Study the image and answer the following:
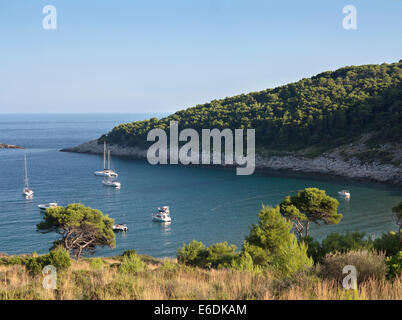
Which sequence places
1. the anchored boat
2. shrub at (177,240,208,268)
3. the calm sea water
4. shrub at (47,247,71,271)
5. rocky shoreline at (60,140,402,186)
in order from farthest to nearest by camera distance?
rocky shoreline at (60,140,402,186) → the anchored boat → the calm sea water → shrub at (177,240,208,268) → shrub at (47,247,71,271)

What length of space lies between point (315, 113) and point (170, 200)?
4979 centimetres

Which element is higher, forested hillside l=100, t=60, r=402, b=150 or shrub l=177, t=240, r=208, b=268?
forested hillside l=100, t=60, r=402, b=150

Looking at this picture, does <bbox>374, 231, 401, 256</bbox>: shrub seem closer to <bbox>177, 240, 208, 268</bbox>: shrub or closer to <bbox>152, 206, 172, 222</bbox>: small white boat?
<bbox>177, 240, 208, 268</bbox>: shrub

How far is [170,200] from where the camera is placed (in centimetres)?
5950

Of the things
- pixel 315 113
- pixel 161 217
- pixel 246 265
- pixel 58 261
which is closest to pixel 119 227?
pixel 161 217

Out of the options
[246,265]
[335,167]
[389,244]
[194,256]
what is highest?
[246,265]

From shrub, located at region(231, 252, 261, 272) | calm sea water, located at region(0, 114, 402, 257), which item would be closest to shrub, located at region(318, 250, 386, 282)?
shrub, located at region(231, 252, 261, 272)

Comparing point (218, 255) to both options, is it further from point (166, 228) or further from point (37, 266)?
point (166, 228)

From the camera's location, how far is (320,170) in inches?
3034

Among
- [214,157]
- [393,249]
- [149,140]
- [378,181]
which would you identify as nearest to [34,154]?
[149,140]

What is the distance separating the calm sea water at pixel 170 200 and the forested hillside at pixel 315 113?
17.8 meters

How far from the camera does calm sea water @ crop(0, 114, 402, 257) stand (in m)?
41.5

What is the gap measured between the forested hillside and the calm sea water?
17.8 meters
